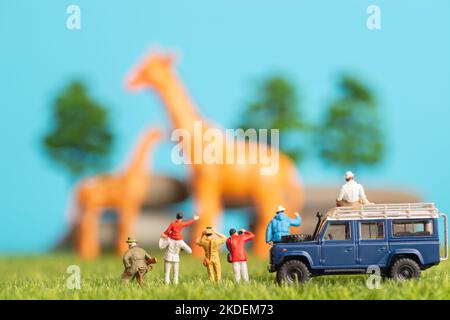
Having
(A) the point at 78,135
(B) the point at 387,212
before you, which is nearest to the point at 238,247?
(B) the point at 387,212

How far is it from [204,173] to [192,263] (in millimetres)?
3005

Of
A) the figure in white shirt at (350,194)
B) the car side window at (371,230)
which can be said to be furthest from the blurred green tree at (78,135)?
the car side window at (371,230)

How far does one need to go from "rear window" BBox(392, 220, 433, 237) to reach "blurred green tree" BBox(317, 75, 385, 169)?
36.8ft

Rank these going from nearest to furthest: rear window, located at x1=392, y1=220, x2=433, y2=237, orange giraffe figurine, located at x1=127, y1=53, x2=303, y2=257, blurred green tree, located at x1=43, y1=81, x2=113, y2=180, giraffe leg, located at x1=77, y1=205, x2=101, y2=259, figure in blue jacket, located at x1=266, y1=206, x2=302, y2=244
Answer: rear window, located at x1=392, y1=220, x2=433, y2=237 < figure in blue jacket, located at x1=266, y1=206, x2=302, y2=244 < orange giraffe figurine, located at x1=127, y1=53, x2=303, y2=257 < giraffe leg, located at x1=77, y1=205, x2=101, y2=259 < blurred green tree, located at x1=43, y1=81, x2=113, y2=180

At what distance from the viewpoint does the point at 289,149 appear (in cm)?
2133

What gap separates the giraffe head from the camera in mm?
17812

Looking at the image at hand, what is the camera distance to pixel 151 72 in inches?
706

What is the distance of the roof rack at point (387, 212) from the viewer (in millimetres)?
→ 9438

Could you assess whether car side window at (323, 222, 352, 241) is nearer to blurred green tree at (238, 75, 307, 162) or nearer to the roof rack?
the roof rack

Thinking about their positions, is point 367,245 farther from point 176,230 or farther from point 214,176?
point 214,176

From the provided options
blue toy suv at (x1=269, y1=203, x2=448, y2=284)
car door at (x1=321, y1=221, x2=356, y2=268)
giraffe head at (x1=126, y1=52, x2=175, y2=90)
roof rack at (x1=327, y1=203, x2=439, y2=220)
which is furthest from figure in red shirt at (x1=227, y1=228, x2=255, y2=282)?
giraffe head at (x1=126, y1=52, x2=175, y2=90)

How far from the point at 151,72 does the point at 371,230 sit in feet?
32.6

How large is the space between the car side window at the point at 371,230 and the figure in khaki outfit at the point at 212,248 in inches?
79.5
